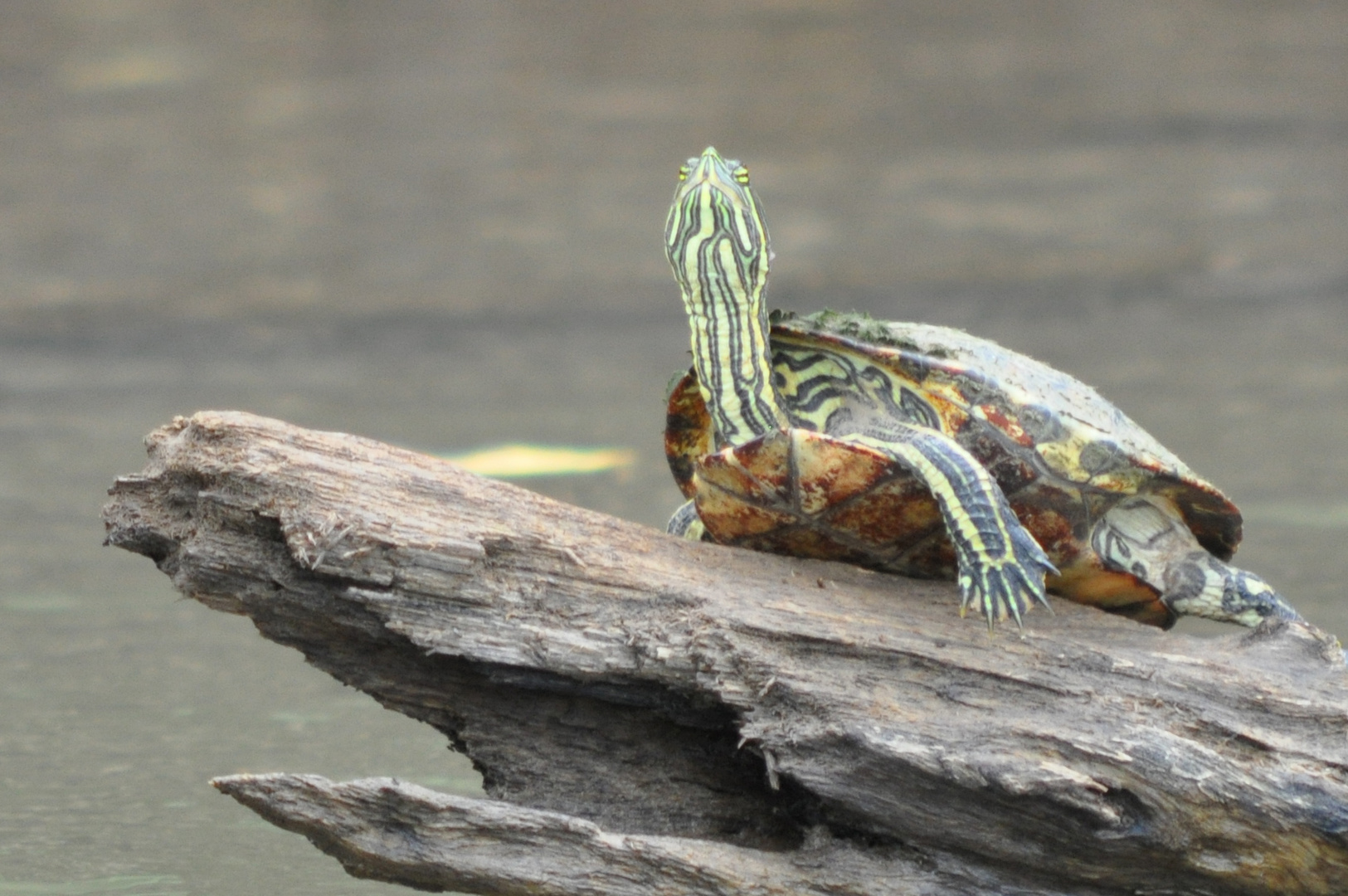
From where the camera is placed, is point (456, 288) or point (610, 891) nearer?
point (610, 891)

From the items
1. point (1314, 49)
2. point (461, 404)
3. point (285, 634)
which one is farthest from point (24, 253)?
point (1314, 49)

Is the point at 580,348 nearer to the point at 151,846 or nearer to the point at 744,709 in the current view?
the point at 151,846

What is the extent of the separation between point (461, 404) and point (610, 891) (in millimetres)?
5123

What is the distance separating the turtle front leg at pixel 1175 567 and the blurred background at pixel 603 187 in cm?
443

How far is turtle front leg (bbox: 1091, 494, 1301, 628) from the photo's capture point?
247cm

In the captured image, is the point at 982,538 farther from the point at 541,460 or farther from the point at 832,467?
the point at 541,460

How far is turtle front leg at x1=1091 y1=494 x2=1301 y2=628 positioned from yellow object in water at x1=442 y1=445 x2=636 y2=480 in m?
3.24

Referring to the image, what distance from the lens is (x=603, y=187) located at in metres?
8.84

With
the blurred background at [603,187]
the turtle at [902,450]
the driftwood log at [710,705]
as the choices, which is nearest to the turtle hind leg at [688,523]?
the turtle at [902,450]

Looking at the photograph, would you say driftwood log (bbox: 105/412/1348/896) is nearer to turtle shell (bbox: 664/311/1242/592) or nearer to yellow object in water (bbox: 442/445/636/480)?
turtle shell (bbox: 664/311/1242/592)

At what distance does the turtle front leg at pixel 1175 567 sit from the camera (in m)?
2.47

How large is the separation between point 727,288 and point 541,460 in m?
3.44

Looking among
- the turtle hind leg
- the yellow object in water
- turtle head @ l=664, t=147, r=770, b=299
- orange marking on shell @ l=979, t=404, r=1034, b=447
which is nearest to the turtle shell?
orange marking on shell @ l=979, t=404, r=1034, b=447

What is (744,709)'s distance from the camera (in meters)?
2.02
